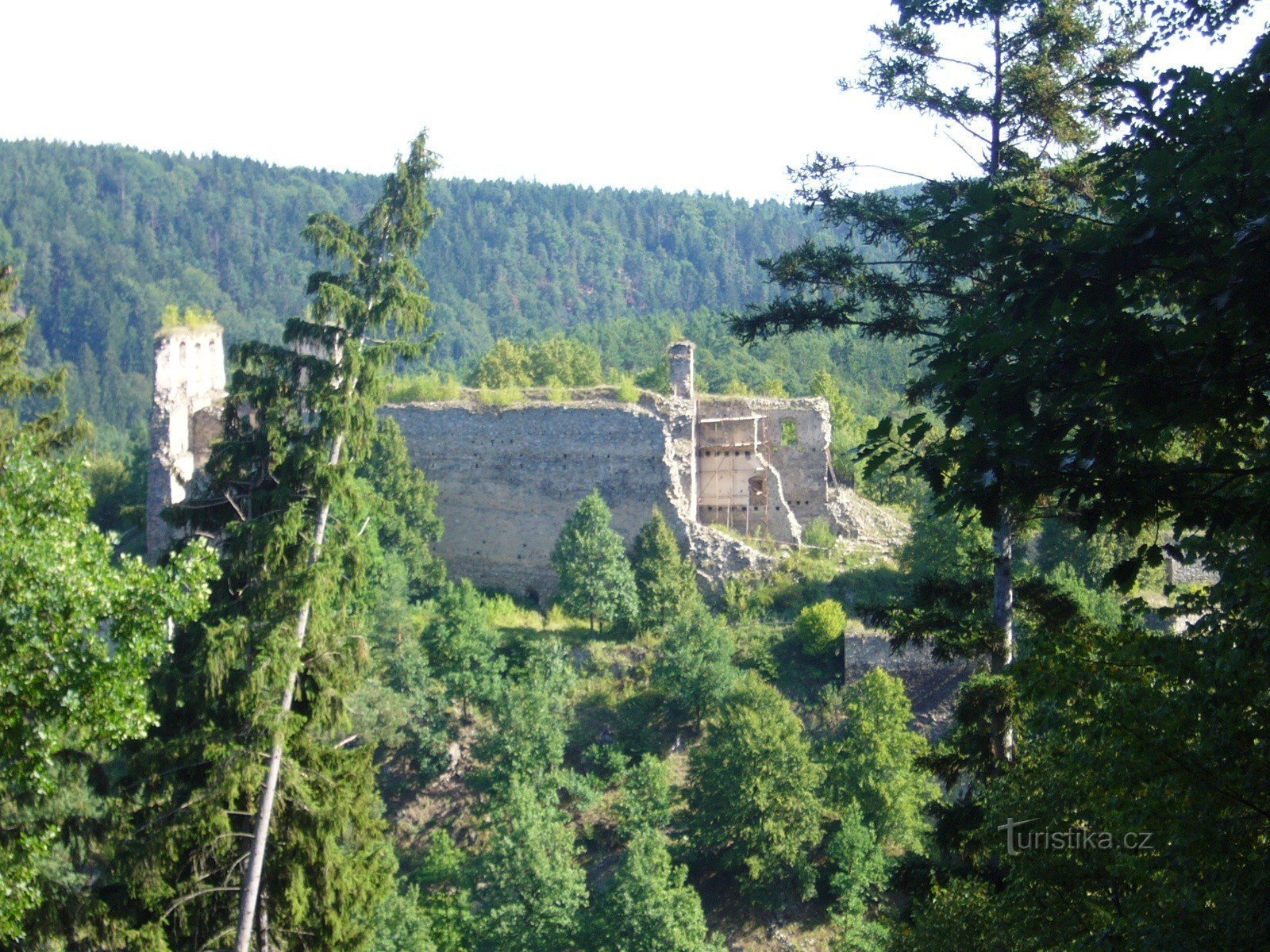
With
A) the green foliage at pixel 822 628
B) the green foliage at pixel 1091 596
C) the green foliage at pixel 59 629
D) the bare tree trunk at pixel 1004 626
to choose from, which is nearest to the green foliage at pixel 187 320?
the green foliage at pixel 822 628

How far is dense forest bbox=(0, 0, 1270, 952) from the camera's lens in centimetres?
625

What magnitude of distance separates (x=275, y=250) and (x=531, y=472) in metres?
78.5

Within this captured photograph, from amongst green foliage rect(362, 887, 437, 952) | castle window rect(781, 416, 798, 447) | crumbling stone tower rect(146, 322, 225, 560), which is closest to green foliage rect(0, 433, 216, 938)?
green foliage rect(362, 887, 437, 952)

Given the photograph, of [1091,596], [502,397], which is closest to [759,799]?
[1091,596]

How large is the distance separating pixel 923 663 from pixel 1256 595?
19.6 m

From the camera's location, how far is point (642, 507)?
2969 cm

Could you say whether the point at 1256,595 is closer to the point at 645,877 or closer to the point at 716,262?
the point at 645,877

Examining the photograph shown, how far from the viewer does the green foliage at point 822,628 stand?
1032 inches

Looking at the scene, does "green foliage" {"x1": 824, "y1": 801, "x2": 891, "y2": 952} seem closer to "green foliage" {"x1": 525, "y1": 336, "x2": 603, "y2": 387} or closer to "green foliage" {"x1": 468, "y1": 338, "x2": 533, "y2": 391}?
"green foliage" {"x1": 468, "y1": 338, "x2": 533, "y2": 391}

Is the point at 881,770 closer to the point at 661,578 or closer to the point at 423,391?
the point at 661,578

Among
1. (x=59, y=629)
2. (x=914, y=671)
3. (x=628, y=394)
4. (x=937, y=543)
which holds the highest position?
(x=628, y=394)

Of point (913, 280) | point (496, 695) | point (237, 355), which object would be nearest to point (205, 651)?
point (237, 355)

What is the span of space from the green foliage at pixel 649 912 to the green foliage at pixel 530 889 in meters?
0.49

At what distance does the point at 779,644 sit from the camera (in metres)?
27.1
